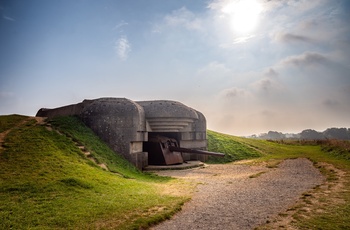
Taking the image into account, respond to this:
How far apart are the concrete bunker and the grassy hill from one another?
0.80m

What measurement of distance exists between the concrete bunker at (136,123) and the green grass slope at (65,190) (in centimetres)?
157

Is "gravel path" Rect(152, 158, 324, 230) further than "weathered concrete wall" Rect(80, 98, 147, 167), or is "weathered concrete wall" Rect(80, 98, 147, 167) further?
"weathered concrete wall" Rect(80, 98, 147, 167)

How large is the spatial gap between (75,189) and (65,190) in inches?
10.2

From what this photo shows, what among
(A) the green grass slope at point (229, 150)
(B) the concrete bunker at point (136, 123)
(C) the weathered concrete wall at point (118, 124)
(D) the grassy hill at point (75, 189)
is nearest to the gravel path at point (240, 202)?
(D) the grassy hill at point (75, 189)

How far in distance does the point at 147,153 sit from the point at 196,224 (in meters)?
9.80

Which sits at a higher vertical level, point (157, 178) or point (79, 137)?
point (79, 137)

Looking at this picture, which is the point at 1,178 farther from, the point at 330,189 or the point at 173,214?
the point at 330,189

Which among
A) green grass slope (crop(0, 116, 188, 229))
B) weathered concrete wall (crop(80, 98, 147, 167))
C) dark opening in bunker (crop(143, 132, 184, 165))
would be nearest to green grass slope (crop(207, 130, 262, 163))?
dark opening in bunker (crop(143, 132, 184, 165))

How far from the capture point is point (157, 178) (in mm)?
11500

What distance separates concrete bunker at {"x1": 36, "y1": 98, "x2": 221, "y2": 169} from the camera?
1371 cm

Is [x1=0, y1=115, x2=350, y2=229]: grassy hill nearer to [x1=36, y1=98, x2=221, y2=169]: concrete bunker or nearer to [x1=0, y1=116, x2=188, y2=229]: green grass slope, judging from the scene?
[x1=0, y1=116, x2=188, y2=229]: green grass slope

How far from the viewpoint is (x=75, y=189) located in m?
7.24

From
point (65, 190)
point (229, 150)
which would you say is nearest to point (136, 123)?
point (65, 190)

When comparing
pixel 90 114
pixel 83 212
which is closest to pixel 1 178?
pixel 83 212
